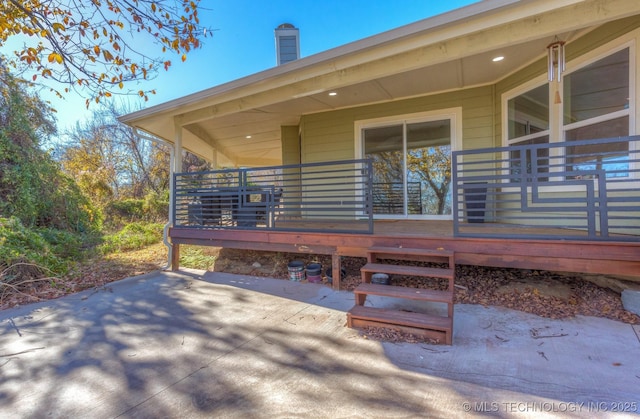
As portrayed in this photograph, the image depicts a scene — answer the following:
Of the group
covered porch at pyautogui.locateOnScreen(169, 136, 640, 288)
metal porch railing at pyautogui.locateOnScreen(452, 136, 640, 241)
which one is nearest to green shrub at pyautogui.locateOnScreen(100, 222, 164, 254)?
covered porch at pyautogui.locateOnScreen(169, 136, 640, 288)

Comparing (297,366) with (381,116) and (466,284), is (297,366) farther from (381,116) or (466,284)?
(381,116)

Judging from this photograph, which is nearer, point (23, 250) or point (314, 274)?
point (314, 274)

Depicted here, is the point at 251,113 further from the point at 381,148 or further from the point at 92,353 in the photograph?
the point at 92,353

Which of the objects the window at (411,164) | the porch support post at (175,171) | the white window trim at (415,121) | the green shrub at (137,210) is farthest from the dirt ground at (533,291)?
the green shrub at (137,210)

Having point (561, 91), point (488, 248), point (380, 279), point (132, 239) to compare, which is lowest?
point (380, 279)

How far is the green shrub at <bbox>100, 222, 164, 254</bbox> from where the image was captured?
6883mm

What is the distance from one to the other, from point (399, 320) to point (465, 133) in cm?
365

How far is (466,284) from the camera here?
372 cm

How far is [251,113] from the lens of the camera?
577 cm

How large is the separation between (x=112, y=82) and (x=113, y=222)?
750cm

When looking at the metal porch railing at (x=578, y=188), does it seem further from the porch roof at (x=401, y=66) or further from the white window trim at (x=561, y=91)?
the porch roof at (x=401, y=66)

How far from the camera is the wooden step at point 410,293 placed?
2.59 meters

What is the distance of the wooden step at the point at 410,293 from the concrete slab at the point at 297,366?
1.13 ft

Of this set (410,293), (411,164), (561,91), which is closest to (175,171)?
(411,164)
